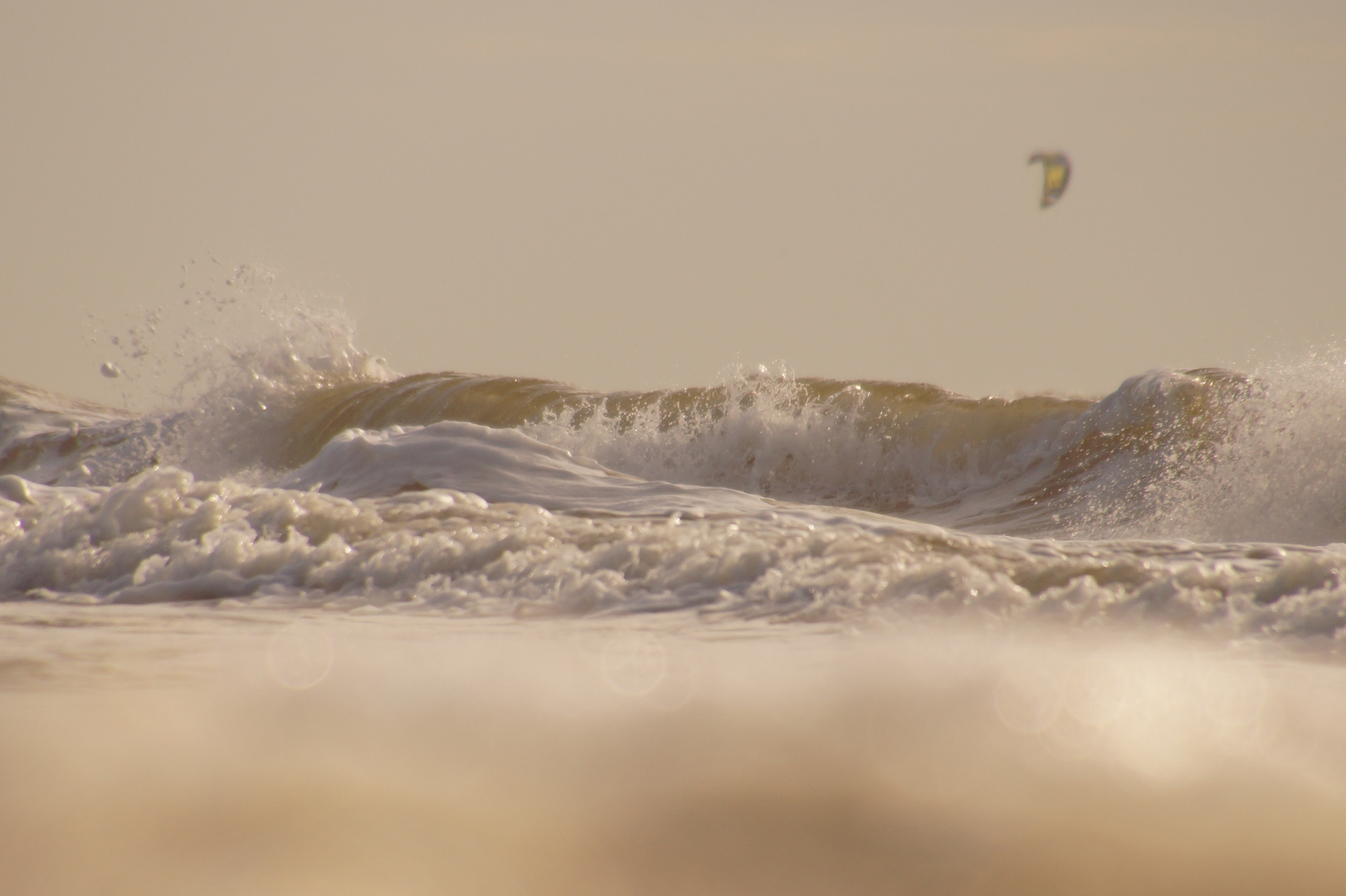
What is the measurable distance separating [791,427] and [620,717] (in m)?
7.25

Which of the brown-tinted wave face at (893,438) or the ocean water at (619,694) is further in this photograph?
the brown-tinted wave face at (893,438)

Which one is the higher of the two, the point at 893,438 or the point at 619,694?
the point at 893,438

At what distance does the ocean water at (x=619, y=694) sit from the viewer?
1.06 m

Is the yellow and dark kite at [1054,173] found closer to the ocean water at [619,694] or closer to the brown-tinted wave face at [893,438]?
the brown-tinted wave face at [893,438]

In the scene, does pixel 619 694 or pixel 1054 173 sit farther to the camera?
pixel 1054 173

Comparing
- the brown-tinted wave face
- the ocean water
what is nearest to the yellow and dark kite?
the brown-tinted wave face

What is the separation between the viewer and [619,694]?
152cm

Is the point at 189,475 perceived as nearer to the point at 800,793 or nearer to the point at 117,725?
the point at 117,725

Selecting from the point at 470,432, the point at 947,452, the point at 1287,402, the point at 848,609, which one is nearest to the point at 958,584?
the point at 848,609

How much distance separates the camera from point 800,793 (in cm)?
118

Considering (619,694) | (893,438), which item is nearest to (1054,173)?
(893,438)

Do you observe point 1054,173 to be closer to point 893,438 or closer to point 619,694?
point 893,438

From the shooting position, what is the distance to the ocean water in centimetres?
106

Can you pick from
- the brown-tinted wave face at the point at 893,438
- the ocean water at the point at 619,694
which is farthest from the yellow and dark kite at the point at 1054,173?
the ocean water at the point at 619,694
